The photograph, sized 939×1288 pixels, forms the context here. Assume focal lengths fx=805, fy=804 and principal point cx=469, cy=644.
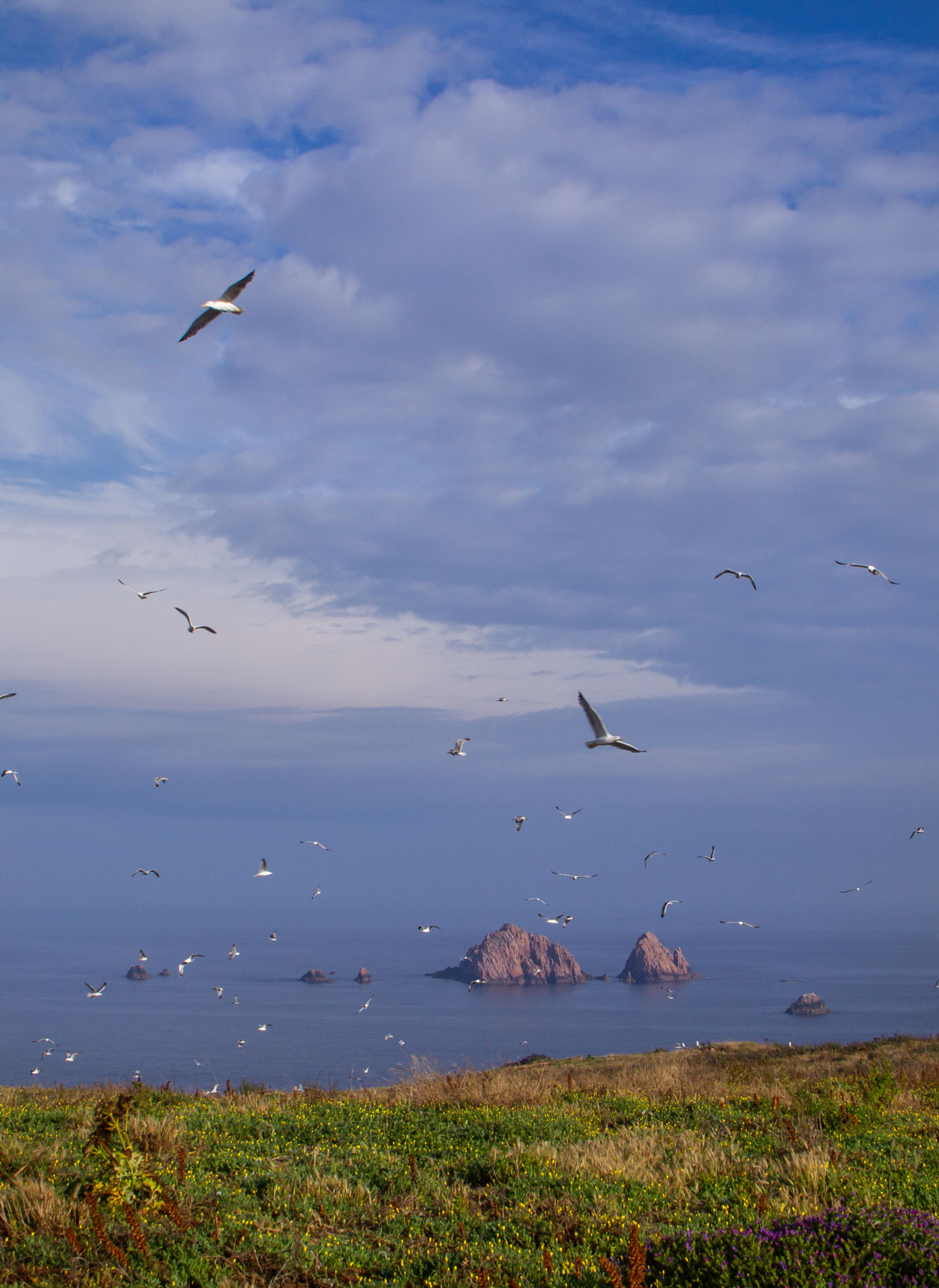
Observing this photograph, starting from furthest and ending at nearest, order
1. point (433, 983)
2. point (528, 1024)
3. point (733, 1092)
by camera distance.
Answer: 1. point (433, 983)
2. point (528, 1024)
3. point (733, 1092)

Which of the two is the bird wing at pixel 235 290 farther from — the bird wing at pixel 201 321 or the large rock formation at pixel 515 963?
the large rock formation at pixel 515 963

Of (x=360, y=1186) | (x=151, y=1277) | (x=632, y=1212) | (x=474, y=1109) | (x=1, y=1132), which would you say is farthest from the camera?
(x=474, y=1109)

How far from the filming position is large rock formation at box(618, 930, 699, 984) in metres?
165

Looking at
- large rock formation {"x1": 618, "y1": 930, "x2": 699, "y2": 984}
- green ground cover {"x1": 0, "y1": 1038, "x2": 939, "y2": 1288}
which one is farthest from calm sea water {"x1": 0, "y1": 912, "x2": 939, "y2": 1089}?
green ground cover {"x1": 0, "y1": 1038, "x2": 939, "y2": 1288}

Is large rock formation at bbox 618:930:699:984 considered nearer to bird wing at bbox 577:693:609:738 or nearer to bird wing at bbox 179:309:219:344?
bird wing at bbox 577:693:609:738

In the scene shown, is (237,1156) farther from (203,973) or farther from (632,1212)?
(203,973)

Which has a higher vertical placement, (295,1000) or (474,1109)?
(474,1109)

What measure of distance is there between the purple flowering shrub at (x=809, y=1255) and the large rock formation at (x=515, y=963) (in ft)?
525

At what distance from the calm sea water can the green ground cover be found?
2676cm

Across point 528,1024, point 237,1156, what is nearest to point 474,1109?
point 237,1156

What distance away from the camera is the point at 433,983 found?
15588 centimetres

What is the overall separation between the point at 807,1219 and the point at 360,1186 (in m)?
4.22

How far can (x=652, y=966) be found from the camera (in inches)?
6604

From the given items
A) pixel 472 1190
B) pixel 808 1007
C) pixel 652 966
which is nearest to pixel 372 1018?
pixel 808 1007
